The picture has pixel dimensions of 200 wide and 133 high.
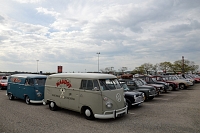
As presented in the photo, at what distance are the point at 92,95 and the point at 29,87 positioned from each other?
651 centimetres

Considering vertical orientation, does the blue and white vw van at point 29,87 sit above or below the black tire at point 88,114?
above

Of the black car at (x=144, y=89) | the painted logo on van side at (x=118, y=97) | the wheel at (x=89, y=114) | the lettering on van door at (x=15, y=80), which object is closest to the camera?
the wheel at (x=89, y=114)

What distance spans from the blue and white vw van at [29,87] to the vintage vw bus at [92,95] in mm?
3069

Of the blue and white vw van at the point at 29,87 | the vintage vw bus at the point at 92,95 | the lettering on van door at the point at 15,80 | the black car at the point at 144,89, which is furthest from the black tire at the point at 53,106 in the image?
the black car at the point at 144,89

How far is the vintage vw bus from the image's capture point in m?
8.36

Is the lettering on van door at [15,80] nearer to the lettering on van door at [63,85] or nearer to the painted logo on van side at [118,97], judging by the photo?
the lettering on van door at [63,85]

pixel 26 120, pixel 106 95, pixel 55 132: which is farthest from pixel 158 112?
pixel 26 120

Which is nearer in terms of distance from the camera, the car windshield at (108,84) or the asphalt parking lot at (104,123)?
the asphalt parking lot at (104,123)

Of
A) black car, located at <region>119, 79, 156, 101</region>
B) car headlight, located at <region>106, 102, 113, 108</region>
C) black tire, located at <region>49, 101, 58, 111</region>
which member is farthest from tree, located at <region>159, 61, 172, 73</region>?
car headlight, located at <region>106, 102, 113, 108</region>

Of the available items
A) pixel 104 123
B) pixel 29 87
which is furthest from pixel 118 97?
pixel 29 87

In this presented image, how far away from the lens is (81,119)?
8898 millimetres

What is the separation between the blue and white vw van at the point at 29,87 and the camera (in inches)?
507

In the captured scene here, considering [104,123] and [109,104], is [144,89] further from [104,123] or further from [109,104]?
[104,123]

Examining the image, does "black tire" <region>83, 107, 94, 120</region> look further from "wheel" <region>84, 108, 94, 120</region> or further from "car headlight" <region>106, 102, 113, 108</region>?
"car headlight" <region>106, 102, 113, 108</region>
